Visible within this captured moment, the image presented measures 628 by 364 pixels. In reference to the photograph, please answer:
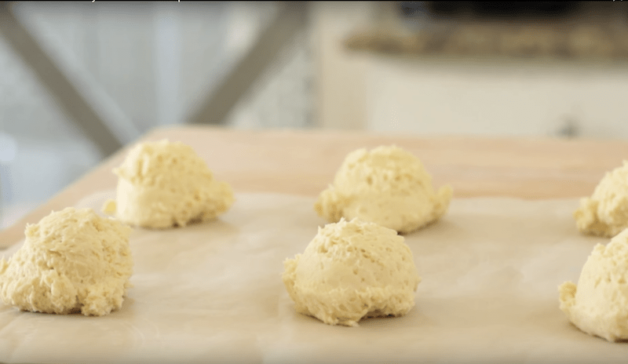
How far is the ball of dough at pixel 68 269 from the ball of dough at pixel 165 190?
0.32 m

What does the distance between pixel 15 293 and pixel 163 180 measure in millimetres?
478

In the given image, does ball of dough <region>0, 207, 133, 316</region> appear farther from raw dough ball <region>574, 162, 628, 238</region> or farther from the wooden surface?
raw dough ball <region>574, 162, 628, 238</region>

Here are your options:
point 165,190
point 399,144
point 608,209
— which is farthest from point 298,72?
point 608,209

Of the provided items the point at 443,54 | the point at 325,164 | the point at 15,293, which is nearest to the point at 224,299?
the point at 15,293

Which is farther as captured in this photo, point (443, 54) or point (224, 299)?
point (443, 54)

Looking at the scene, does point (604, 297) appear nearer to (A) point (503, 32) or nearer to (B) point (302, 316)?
(B) point (302, 316)

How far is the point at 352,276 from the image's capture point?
3.46ft

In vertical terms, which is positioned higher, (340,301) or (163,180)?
(163,180)

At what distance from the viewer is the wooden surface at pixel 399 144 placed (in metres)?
1.75

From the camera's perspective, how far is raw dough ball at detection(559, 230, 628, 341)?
95cm

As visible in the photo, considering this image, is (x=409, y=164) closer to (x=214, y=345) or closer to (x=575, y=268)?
(x=575, y=268)

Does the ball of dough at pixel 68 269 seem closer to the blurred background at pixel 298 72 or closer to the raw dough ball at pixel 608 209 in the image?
the raw dough ball at pixel 608 209

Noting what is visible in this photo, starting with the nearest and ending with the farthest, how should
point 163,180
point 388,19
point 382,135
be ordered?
point 163,180 < point 382,135 < point 388,19

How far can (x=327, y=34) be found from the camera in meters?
4.61
